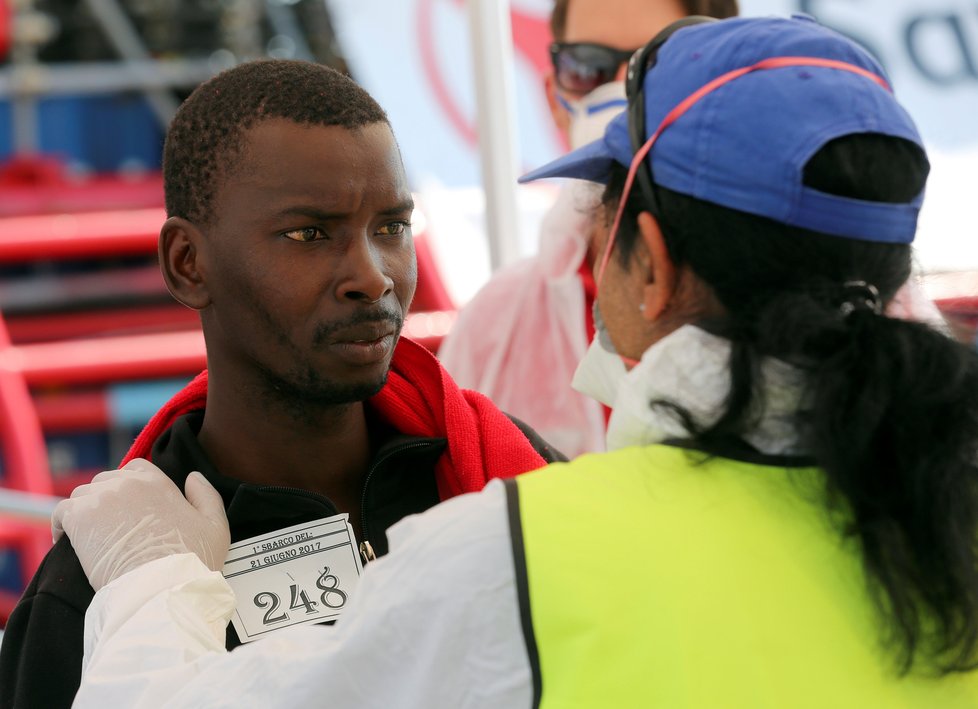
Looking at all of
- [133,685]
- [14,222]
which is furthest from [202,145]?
[14,222]

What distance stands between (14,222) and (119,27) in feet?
5.63

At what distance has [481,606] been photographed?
3.56 feet

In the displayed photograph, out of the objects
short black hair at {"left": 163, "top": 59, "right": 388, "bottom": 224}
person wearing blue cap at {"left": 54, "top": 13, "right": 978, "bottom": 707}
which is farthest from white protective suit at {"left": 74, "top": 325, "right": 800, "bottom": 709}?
short black hair at {"left": 163, "top": 59, "right": 388, "bottom": 224}

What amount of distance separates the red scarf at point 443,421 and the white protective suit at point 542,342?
923 mm

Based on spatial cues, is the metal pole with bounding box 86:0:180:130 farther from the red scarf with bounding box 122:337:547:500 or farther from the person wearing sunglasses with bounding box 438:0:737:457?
the red scarf with bounding box 122:337:547:500

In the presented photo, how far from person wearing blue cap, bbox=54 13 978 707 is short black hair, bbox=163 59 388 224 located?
43 centimetres

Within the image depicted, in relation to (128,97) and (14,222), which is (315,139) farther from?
(128,97)

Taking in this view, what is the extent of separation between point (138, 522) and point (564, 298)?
1.39 metres

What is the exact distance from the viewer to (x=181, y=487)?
5.20ft

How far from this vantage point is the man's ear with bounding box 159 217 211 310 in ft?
5.22

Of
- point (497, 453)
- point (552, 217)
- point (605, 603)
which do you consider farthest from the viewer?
point (552, 217)

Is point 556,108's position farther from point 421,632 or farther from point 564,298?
point 421,632

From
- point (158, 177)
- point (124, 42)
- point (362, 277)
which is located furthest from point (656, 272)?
point (124, 42)

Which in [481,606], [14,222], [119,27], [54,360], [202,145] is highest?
[202,145]
